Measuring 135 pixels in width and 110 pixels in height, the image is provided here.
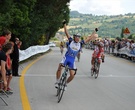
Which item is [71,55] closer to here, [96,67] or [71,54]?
[71,54]

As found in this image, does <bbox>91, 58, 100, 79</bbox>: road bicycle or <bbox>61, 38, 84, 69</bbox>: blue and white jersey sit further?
<bbox>91, 58, 100, 79</bbox>: road bicycle

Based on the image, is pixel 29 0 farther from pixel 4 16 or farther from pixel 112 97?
pixel 112 97

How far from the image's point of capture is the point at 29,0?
2477 centimetres

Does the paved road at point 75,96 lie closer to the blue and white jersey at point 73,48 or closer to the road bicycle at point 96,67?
the blue and white jersey at point 73,48

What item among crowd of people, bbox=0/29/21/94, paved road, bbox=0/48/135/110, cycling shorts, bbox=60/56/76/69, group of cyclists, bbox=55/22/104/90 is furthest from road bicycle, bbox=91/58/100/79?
cycling shorts, bbox=60/56/76/69

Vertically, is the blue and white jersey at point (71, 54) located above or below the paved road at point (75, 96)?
above

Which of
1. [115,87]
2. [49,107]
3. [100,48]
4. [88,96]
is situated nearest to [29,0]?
[100,48]

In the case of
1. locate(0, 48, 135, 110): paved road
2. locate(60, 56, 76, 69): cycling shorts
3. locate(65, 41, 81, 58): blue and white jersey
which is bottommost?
locate(0, 48, 135, 110): paved road

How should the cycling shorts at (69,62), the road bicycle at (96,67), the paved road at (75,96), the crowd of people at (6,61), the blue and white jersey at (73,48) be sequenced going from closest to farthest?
the crowd of people at (6,61) < the paved road at (75,96) < the cycling shorts at (69,62) < the blue and white jersey at (73,48) < the road bicycle at (96,67)

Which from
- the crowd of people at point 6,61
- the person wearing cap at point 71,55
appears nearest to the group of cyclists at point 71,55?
the person wearing cap at point 71,55

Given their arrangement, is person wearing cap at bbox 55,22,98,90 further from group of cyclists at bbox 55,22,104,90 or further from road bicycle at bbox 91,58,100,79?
road bicycle at bbox 91,58,100,79

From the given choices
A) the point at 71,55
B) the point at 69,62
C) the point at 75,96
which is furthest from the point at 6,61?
the point at 75,96

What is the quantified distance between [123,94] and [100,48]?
554cm

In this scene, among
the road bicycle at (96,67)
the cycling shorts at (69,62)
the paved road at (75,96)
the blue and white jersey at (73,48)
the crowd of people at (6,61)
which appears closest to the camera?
the crowd of people at (6,61)
